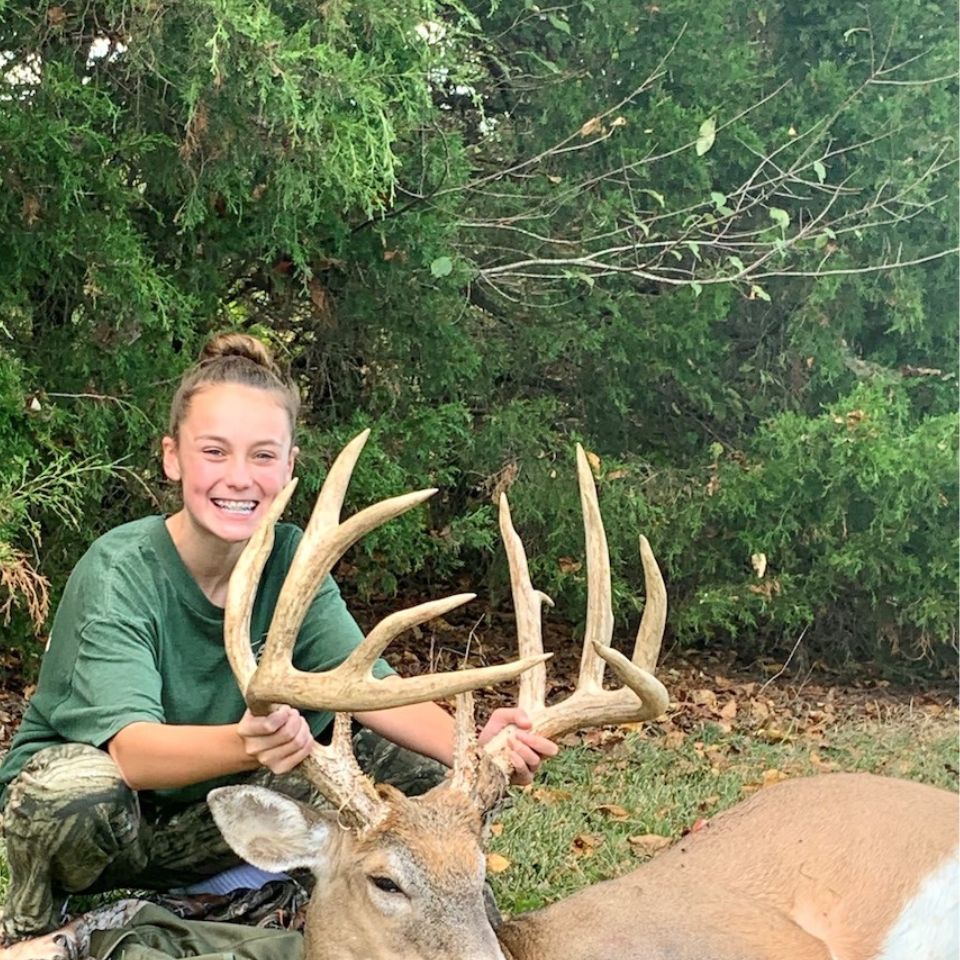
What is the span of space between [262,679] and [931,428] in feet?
16.6

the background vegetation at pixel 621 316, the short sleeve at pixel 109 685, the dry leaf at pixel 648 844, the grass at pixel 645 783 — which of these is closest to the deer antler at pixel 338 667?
the short sleeve at pixel 109 685

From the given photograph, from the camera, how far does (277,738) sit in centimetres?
241

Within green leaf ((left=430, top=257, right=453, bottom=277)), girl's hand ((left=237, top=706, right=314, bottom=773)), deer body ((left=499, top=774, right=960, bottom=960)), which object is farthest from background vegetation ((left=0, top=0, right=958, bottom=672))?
deer body ((left=499, top=774, right=960, bottom=960))

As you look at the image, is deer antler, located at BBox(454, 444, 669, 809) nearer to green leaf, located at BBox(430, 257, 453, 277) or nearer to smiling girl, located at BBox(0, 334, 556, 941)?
smiling girl, located at BBox(0, 334, 556, 941)

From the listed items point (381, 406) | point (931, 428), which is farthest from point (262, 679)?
point (931, 428)

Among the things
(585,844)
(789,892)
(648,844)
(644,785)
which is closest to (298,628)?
(789,892)

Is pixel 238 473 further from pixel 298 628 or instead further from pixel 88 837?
pixel 88 837

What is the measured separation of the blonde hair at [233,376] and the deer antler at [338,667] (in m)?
0.67

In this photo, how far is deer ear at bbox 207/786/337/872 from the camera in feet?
8.08

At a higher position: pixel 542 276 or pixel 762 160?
pixel 762 160

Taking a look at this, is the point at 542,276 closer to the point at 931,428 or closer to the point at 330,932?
the point at 931,428

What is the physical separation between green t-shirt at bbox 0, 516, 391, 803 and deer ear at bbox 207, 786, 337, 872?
29 cm

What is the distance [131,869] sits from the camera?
113 inches

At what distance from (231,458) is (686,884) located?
1440 mm
